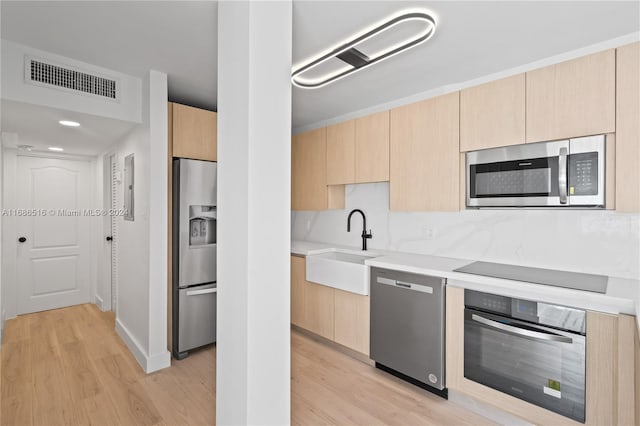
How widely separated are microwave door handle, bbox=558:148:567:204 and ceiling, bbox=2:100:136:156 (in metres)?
3.24

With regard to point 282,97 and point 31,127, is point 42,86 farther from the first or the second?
point 282,97

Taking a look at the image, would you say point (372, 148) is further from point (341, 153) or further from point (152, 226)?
point (152, 226)

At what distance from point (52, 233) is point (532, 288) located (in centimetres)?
523

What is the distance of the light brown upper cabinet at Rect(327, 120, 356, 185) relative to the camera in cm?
315

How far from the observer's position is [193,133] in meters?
2.92

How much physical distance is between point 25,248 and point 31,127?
202 centimetres

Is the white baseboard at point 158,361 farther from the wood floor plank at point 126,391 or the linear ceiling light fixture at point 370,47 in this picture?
the linear ceiling light fixture at point 370,47

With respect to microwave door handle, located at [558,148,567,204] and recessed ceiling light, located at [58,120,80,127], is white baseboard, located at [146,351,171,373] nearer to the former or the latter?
recessed ceiling light, located at [58,120,80,127]

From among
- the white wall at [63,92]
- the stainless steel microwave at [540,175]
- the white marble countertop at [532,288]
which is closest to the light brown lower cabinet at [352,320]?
the white marble countertop at [532,288]

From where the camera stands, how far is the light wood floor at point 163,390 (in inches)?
79.6

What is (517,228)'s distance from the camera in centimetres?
238

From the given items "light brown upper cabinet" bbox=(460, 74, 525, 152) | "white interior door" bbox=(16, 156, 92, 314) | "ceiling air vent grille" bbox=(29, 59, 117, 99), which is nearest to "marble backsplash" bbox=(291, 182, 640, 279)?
"light brown upper cabinet" bbox=(460, 74, 525, 152)

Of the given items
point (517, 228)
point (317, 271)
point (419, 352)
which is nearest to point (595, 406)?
point (419, 352)

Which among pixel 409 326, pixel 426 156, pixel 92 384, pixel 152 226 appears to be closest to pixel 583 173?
pixel 426 156
